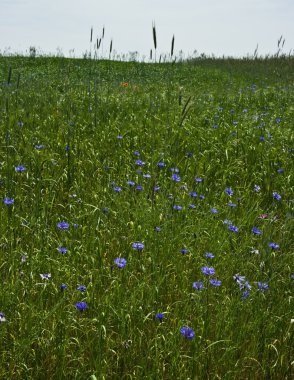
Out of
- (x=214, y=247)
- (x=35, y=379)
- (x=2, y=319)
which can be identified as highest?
(x=214, y=247)

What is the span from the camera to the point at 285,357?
196 centimetres

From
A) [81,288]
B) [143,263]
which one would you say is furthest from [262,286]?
[81,288]

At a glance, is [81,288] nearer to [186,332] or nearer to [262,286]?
[186,332]

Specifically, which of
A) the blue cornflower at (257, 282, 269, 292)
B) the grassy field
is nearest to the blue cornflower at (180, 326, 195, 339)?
the grassy field

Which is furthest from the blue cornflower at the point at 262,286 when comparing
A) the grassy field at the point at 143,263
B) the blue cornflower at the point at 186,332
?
the blue cornflower at the point at 186,332

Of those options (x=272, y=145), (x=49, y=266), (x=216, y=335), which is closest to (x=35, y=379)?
(x=49, y=266)

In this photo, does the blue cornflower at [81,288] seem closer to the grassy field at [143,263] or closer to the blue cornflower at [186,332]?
the grassy field at [143,263]

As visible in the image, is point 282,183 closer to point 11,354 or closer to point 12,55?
point 11,354

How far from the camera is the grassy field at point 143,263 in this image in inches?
73.2

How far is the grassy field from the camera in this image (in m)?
1.86

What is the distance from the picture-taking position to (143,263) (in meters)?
2.48

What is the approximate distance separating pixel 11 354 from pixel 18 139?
285cm

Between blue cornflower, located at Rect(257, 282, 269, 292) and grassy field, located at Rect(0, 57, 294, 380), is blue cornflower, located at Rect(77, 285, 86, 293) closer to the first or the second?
grassy field, located at Rect(0, 57, 294, 380)

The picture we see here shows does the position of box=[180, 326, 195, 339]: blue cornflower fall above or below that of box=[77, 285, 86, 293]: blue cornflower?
below
